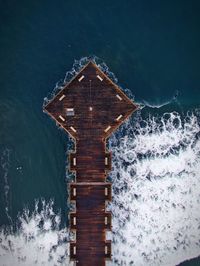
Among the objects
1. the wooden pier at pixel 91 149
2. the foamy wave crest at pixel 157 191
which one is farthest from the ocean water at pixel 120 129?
Answer: the wooden pier at pixel 91 149

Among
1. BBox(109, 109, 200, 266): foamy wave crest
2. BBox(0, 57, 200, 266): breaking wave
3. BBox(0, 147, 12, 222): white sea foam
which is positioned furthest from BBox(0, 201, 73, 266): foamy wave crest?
BBox(109, 109, 200, 266): foamy wave crest

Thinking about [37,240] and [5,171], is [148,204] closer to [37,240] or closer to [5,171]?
[37,240]

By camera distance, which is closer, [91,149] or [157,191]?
[91,149]

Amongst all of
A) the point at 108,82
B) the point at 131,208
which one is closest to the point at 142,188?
the point at 131,208

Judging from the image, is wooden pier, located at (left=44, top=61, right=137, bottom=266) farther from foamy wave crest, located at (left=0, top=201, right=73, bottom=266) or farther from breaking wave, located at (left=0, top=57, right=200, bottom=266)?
foamy wave crest, located at (left=0, top=201, right=73, bottom=266)

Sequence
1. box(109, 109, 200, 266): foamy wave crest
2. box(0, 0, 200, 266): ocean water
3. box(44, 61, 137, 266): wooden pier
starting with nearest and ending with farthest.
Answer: box(44, 61, 137, 266): wooden pier, box(0, 0, 200, 266): ocean water, box(109, 109, 200, 266): foamy wave crest

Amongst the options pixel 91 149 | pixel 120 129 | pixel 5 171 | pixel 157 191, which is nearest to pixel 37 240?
pixel 5 171

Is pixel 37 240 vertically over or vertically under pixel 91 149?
under

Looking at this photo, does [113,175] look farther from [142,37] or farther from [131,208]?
[142,37]
